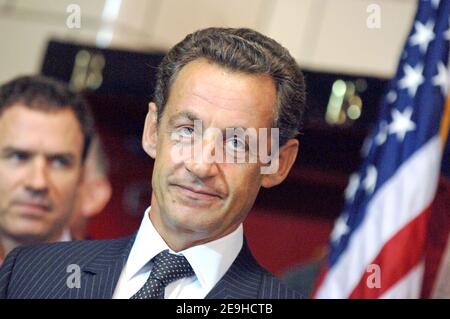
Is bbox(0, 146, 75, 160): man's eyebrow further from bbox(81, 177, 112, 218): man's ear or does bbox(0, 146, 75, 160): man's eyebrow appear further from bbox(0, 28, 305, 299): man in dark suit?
bbox(0, 28, 305, 299): man in dark suit

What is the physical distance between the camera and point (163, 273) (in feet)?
3.93

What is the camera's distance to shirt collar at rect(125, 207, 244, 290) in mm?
1201

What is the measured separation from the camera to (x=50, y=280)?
1.25 meters

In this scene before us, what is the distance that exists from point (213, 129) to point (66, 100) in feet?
1.67

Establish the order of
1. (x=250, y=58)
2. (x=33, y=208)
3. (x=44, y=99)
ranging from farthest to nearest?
(x=44, y=99), (x=33, y=208), (x=250, y=58)

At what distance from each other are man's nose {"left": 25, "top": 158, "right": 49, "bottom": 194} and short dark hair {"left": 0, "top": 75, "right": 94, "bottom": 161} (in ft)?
0.33

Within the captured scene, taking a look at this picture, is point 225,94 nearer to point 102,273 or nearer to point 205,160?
point 205,160

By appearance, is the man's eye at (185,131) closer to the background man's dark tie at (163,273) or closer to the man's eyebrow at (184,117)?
the man's eyebrow at (184,117)

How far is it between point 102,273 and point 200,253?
14 centimetres

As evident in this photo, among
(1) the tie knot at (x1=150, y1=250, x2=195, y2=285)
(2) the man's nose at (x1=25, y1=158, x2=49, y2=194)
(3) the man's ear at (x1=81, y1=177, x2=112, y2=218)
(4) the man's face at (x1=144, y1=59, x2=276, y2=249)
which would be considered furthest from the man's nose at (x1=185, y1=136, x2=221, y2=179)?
(3) the man's ear at (x1=81, y1=177, x2=112, y2=218)

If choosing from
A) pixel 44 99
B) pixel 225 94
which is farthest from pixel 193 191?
pixel 44 99

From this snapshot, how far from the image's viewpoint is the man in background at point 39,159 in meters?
1.47
